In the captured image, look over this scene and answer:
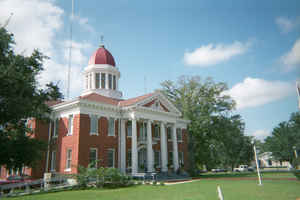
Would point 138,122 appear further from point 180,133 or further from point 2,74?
point 2,74

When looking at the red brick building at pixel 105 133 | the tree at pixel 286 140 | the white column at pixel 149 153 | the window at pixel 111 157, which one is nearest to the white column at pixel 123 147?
the red brick building at pixel 105 133

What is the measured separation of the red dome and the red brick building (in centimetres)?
467

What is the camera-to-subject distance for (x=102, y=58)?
38688mm

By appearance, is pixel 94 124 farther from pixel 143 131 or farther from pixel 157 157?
pixel 157 157

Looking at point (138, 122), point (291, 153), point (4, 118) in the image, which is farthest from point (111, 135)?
point (291, 153)

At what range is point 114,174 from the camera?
22281mm

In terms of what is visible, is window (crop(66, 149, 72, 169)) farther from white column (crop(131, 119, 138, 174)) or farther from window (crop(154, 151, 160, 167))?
window (crop(154, 151, 160, 167))

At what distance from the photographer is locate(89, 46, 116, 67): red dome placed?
38.5 meters

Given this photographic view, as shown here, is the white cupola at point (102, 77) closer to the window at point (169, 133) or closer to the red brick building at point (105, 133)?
the red brick building at point (105, 133)

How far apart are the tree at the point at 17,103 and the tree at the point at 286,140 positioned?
199 feet

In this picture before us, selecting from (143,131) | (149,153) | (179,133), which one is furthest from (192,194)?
(179,133)

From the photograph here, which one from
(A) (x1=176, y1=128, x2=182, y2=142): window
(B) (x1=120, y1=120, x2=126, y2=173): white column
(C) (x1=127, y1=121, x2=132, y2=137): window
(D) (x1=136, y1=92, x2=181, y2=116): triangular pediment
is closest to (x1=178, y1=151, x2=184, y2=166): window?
(A) (x1=176, y1=128, x2=182, y2=142): window

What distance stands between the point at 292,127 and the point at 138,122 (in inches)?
2044

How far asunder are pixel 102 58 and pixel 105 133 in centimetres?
1425
